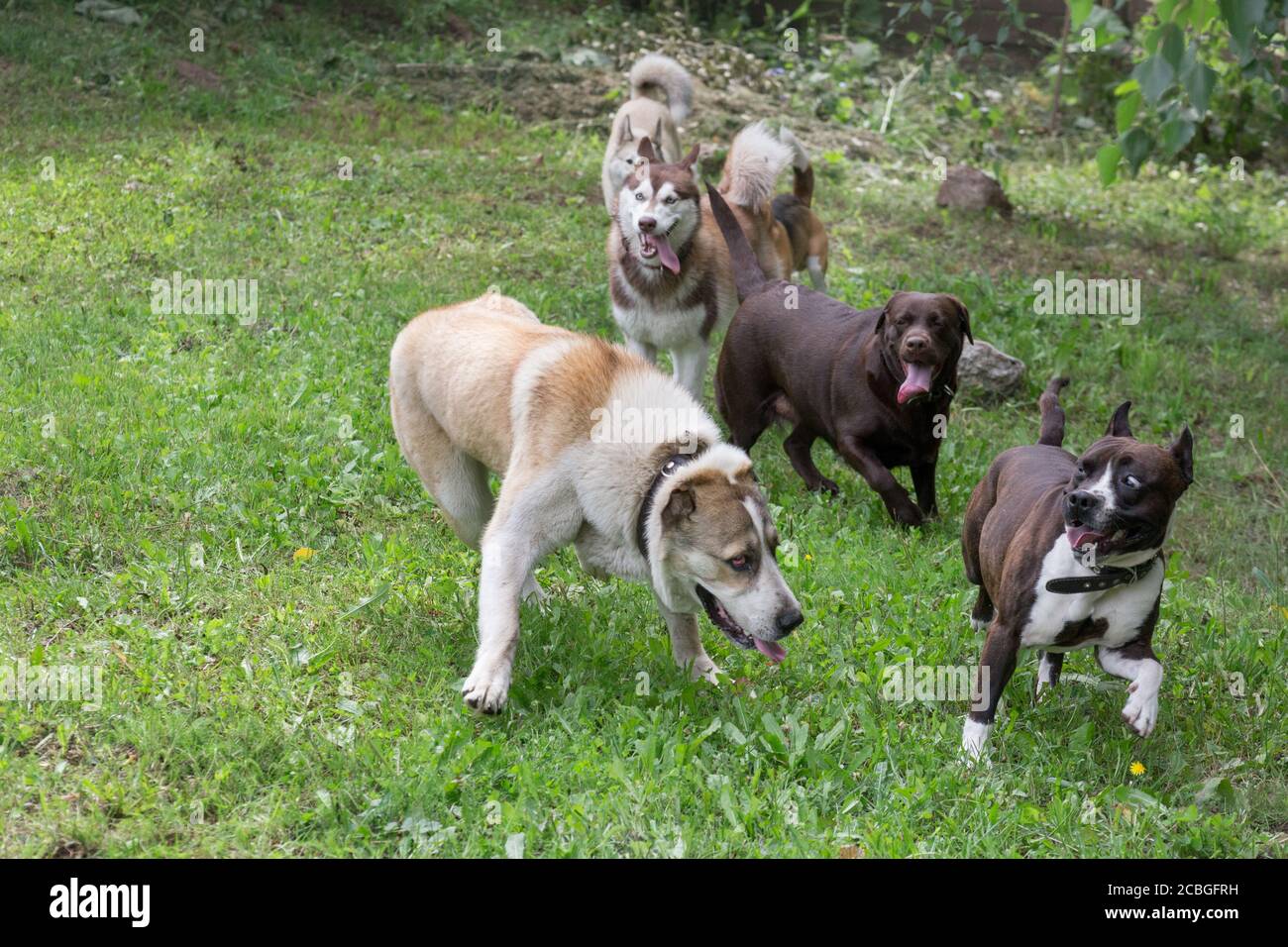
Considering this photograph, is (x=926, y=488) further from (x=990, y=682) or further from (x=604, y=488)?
(x=604, y=488)

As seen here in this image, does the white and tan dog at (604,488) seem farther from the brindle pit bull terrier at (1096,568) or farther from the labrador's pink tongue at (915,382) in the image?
the labrador's pink tongue at (915,382)

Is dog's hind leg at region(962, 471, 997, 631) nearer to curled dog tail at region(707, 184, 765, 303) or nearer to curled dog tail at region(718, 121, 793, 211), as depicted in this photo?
curled dog tail at region(707, 184, 765, 303)

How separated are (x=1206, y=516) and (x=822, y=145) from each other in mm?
7149

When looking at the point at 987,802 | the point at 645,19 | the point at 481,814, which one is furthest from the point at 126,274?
the point at 645,19

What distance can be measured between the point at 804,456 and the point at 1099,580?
312 centimetres

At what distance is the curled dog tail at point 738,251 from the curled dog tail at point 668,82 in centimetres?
348

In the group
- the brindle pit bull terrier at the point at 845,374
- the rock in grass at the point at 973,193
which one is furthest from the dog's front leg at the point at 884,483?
the rock in grass at the point at 973,193

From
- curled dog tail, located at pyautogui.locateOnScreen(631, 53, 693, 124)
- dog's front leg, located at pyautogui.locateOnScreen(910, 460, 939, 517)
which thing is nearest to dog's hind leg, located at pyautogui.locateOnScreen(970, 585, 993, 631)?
dog's front leg, located at pyautogui.locateOnScreen(910, 460, 939, 517)

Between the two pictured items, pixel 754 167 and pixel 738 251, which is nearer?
pixel 738 251

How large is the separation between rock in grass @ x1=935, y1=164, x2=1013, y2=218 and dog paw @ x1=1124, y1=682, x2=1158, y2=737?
27.1 feet

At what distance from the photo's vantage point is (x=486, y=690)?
433cm

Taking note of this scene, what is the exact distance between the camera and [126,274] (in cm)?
880

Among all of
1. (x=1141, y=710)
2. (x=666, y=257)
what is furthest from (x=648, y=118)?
(x=1141, y=710)

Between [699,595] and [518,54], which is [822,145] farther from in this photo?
[699,595]
